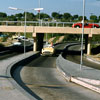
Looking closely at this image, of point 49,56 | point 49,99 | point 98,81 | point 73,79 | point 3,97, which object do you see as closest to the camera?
point 3,97

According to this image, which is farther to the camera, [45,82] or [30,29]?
[30,29]

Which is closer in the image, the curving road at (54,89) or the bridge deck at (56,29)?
the curving road at (54,89)

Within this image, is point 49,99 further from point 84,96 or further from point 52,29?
point 52,29

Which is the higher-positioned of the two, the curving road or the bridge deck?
the bridge deck

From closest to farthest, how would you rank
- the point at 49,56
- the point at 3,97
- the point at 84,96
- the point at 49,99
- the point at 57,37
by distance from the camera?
the point at 3,97
the point at 49,99
the point at 84,96
the point at 49,56
the point at 57,37

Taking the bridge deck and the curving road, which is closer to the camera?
the curving road

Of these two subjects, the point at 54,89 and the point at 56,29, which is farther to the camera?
the point at 56,29

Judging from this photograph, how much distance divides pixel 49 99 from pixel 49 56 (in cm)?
3553

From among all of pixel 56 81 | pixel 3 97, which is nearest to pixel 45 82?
pixel 56 81

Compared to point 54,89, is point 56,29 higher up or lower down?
higher up

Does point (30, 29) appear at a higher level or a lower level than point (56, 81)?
higher

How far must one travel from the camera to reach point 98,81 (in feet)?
62.1

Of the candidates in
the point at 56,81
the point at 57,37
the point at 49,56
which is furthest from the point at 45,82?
the point at 57,37

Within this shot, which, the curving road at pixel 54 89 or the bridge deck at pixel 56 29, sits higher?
the bridge deck at pixel 56 29
